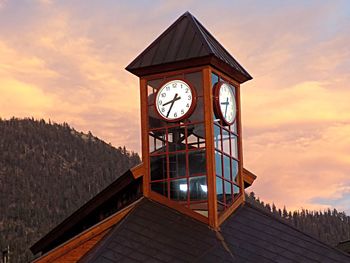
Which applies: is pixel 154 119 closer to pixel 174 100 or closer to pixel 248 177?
pixel 174 100

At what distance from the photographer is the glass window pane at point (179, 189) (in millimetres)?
25156

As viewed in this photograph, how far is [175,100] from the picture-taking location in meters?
25.6

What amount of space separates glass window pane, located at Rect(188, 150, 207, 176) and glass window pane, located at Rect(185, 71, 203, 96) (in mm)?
1845

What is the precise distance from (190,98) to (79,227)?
10.9 m

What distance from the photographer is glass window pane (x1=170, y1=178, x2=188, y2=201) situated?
25156 mm

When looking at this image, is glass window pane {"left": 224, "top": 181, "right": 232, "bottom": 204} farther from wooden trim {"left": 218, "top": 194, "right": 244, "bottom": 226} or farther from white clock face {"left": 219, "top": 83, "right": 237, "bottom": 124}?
white clock face {"left": 219, "top": 83, "right": 237, "bottom": 124}

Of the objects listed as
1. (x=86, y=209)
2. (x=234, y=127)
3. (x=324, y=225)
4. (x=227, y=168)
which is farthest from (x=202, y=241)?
(x=324, y=225)

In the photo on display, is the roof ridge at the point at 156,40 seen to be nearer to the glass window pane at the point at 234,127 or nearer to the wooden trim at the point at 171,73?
the wooden trim at the point at 171,73

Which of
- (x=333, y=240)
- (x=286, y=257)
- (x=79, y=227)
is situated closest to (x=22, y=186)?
(x=333, y=240)

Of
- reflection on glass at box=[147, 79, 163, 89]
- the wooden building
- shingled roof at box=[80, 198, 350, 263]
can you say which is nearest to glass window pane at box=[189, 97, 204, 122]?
the wooden building

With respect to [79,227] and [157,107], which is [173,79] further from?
[79,227]

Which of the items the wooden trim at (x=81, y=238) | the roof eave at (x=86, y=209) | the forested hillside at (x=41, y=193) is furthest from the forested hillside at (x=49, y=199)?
the wooden trim at (x=81, y=238)

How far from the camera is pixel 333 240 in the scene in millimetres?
110500

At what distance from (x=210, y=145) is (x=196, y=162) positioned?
28.0 inches
